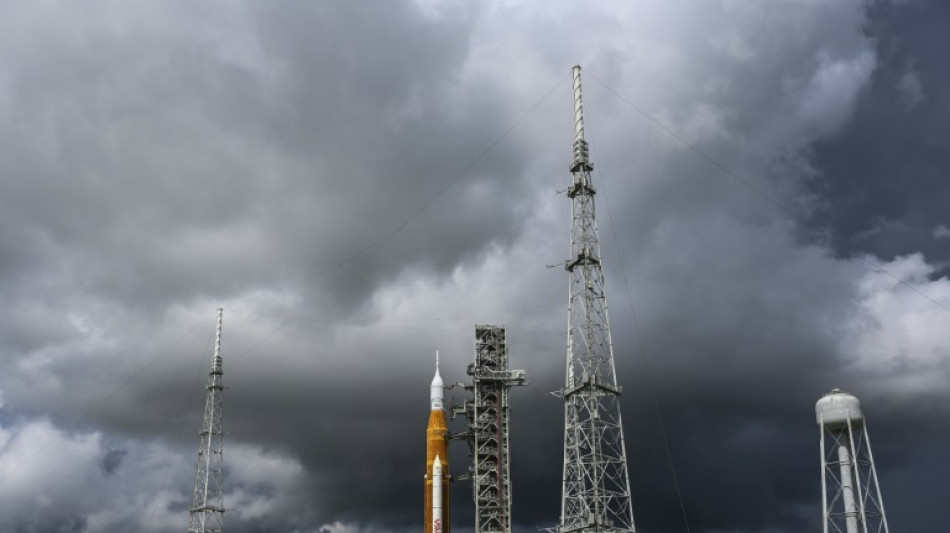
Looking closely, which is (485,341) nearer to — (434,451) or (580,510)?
(434,451)

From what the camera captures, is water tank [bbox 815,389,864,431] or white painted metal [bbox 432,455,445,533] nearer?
water tank [bbox 815,389,864,431]

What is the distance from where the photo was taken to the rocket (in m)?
104

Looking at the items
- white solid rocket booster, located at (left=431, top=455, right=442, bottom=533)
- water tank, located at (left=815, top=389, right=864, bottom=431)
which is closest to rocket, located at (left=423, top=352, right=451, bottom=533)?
white solid rocket booster, located at (left=431, top=455, right=442, bottom=533)

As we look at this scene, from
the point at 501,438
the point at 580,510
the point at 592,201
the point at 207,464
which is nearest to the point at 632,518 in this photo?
the point at 580,510

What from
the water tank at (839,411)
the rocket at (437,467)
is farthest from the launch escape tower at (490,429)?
the water tank at (839,411)

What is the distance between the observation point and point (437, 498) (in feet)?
342

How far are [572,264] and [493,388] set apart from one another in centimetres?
3516

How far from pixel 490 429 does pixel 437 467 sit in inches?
289

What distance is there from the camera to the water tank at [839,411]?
64506mm

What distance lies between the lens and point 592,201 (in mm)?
76938

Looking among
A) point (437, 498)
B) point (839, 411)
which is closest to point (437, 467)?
point (437, 498)

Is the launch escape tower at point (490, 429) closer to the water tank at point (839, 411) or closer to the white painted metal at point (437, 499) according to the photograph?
the white painted metal at point (437, 499)

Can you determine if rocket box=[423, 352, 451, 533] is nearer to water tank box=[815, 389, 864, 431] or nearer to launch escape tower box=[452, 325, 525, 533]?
launch escape tower box=[452, 325, 525, 533]

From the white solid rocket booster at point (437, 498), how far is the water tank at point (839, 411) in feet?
164
